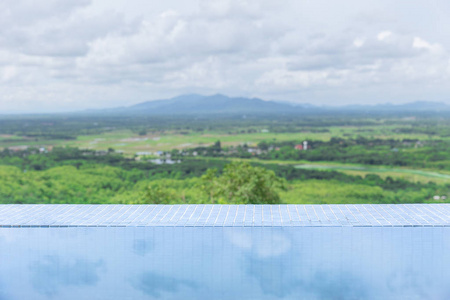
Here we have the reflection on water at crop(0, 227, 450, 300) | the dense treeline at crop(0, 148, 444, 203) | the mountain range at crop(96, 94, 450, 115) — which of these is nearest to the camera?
the reflection on water at crop(0, 227, 450, 300)

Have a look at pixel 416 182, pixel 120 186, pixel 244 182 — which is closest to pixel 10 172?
pixel 120 186

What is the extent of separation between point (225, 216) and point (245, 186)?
5816 millimetres

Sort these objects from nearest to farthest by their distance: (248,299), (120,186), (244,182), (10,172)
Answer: (248,299) < (244,182) < (120,186) < (10,172)

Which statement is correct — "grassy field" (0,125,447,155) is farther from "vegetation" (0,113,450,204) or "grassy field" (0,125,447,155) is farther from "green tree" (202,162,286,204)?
"green tree" (202,162,286,204)

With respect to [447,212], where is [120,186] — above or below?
below

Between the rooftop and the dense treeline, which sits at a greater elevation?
the rooftop

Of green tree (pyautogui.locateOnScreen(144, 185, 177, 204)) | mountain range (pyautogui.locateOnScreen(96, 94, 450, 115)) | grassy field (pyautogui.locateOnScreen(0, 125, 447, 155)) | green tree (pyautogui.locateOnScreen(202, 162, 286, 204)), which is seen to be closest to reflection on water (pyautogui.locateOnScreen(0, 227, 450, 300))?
green tree (pyautogui.locateOnScreen(202, 162, 286, 204))

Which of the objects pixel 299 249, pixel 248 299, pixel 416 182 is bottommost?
pixel 416 182

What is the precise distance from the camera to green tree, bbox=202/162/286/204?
32.6 ft

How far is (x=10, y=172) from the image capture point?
21016mm

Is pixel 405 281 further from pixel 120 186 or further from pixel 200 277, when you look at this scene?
pixel 120 186

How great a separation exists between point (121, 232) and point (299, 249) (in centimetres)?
159

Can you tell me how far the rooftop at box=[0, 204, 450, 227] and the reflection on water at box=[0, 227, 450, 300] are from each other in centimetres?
7

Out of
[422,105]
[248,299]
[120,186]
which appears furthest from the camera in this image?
[422,105]
